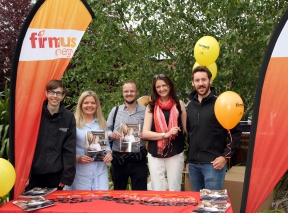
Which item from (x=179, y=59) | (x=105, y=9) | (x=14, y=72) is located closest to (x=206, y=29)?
(x=179, y=59)

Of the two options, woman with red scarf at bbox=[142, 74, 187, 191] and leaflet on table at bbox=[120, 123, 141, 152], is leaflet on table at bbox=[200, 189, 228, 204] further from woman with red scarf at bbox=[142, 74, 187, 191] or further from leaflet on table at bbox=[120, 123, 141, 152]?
leaflet on table at bbox=[120, 123, 141, 152]

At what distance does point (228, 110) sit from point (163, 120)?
2.55 ft

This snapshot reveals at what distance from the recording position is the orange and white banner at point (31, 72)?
340 centimetres

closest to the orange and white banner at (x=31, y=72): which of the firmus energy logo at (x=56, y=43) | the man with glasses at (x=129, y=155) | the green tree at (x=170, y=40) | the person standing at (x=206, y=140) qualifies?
the firmus energy logo at (x=56, y=43)

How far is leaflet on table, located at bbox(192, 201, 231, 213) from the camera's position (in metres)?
2.72

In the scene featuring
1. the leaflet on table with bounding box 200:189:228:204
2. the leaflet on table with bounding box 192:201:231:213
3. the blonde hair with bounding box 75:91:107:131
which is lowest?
the leaflet on table with bounding box 192:201:231:213

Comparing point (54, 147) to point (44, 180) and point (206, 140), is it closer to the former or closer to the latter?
point (44, 180)

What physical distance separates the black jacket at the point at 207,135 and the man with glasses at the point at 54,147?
1.17 metres

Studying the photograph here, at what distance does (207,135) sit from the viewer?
346 cm

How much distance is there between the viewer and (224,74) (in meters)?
4.81

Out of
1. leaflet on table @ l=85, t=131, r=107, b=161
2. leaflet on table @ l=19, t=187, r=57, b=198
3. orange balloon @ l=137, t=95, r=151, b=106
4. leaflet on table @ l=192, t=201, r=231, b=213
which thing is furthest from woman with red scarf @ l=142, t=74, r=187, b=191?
orange balloon @ l=137, t=95, r=151, b=106

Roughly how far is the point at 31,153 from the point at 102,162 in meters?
0.76

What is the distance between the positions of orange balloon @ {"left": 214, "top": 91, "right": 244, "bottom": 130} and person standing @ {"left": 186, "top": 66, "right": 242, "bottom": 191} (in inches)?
5.2

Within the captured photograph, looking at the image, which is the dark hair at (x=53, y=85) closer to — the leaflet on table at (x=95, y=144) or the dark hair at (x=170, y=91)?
the leaflet on table at (x=95, y=144)
